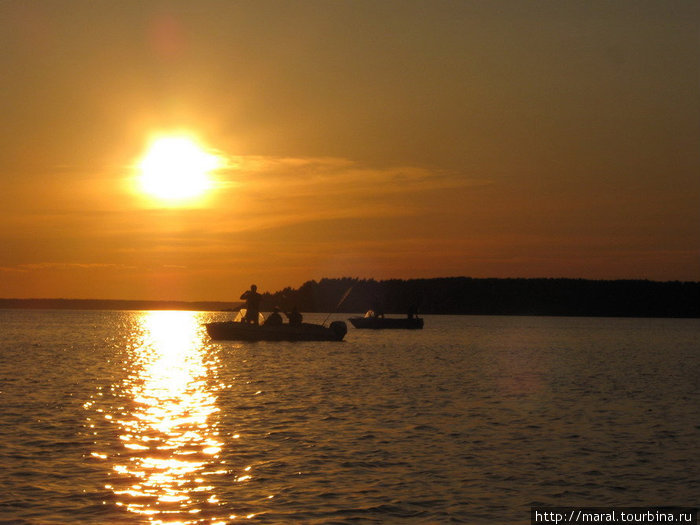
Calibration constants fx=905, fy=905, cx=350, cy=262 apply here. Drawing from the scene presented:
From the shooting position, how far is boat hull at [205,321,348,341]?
217 ft

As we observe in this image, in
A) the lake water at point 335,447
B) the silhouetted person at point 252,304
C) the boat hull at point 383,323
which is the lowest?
the lake water at point 335,447

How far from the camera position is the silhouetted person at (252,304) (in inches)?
2514

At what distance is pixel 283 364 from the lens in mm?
54969

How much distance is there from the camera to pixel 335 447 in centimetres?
2281

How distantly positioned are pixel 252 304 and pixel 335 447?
43051mm

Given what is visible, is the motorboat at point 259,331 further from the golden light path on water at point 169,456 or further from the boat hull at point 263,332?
the golden light path on water at point 169,456

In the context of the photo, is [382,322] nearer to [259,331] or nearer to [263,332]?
[263,332]

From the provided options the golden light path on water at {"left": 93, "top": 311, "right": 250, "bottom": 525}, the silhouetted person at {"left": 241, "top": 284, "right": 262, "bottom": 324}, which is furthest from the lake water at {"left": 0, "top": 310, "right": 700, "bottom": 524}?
the silhouetted person at {"left": 241, "top": 284, "right": 262, "bottom": 324}

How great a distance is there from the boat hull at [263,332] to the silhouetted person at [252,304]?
21.0 inches

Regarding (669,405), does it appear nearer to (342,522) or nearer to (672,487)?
(672,487)

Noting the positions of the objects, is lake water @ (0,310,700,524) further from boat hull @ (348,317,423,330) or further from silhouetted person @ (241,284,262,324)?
boat hull @ (348,317,423,330)

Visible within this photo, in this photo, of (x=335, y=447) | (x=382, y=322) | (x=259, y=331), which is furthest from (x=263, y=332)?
(x=382, y=322)

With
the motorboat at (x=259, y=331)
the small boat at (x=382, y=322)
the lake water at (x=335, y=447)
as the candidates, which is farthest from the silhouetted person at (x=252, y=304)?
the small boat at (x=382, y=322)

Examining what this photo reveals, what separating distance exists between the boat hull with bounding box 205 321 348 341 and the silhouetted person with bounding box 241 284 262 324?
21.0 inches
